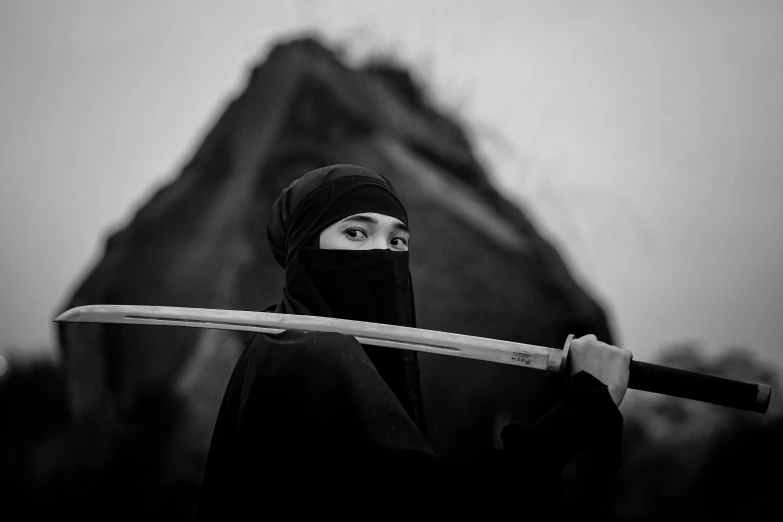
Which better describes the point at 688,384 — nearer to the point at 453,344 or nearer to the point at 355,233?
the point at 453,344

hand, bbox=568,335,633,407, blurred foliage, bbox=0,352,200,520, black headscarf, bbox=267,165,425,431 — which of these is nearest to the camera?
hand, bbox=568,335,633,407

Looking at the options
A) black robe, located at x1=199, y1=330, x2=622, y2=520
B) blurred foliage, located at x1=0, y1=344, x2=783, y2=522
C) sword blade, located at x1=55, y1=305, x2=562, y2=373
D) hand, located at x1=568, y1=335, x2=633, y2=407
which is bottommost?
blurred foliage, located at x1=0, y1=344, x2=783, y2=522

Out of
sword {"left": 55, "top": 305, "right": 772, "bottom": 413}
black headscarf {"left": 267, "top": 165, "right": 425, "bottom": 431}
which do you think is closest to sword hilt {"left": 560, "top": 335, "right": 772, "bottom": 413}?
sword {"left": 55, "top": 305, "right": 772, "bottom": 413}

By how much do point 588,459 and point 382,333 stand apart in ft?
4.78

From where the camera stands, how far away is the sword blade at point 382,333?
112cm

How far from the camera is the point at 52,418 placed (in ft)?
8.28

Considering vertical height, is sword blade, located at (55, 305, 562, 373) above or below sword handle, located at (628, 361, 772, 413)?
above

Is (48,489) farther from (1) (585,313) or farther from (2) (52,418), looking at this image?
(1) (585,313)

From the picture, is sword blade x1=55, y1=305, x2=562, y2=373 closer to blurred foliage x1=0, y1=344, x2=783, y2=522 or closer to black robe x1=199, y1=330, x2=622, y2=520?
black robe x1=199, y1=330, x2=622, y2=520

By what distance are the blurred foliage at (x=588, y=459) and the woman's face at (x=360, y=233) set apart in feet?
4.49

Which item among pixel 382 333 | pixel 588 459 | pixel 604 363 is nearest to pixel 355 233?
pixel 382 333

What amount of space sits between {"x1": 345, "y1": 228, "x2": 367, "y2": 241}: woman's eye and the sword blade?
16cm

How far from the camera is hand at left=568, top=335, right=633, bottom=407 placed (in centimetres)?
107

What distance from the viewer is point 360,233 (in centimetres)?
126
